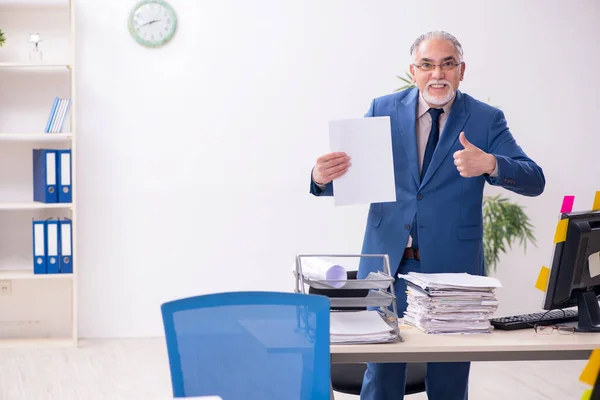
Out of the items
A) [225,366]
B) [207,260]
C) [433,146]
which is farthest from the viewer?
[207,260]

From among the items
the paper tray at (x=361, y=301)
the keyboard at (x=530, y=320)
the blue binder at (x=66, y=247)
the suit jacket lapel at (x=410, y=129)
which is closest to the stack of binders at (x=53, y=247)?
the blue binder at (x=66, y=247)

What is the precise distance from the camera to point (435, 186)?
2.73 m

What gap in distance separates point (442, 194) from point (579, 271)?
0.53m

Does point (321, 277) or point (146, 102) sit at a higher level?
point (146, 102)

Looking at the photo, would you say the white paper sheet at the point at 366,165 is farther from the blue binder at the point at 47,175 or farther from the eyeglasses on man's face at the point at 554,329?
the blue binder at the point at 47,175

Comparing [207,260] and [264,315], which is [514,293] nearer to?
[207,260]

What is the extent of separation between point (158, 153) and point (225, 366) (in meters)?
3.60

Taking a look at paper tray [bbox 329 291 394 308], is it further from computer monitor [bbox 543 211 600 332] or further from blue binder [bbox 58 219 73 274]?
blue binder [bbox 58 219 73 274]

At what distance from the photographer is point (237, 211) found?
5.39m

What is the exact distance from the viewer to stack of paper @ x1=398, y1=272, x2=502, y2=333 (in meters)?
2.36

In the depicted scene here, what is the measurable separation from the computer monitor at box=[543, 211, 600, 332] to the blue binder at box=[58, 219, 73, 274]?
339cm

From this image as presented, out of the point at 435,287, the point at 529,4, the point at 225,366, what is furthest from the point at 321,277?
the point at 529,4

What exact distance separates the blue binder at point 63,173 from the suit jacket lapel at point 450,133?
2.96m

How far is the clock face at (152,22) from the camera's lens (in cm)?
523
